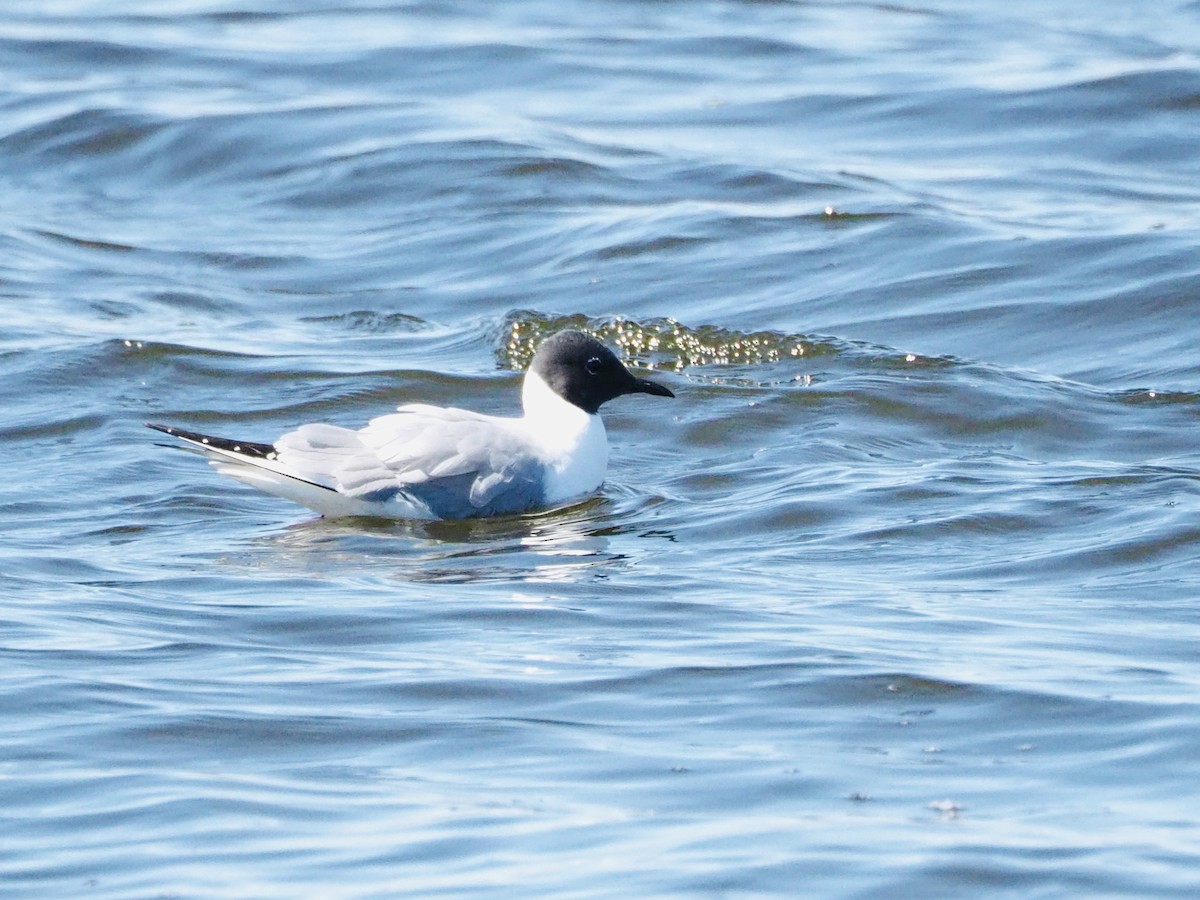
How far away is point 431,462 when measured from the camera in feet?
28.0

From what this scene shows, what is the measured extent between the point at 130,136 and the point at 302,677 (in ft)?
37.1

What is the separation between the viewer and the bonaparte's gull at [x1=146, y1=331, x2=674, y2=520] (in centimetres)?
845

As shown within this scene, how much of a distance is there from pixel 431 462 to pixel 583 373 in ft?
3.34

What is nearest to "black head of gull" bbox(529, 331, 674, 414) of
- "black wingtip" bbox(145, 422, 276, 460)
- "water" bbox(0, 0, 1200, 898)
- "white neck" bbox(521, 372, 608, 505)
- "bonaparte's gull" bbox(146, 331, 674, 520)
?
"white neck" bbox(521, 372, 608, 505)

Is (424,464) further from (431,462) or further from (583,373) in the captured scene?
(583,373)

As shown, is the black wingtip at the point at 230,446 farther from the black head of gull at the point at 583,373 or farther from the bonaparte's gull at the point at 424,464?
the black head of gull at the point at 583,373

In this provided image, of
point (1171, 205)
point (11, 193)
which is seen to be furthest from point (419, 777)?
point (11, 193)

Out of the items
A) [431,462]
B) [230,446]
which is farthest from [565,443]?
[230,446]

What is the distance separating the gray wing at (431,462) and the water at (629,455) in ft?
0.51

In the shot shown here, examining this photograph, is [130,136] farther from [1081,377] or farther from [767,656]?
[767,656]

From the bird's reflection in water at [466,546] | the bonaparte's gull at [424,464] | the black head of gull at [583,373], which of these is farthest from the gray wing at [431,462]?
the black head of gull at [583,373]

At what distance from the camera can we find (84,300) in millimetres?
12773

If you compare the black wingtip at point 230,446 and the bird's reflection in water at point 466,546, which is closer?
the bird's reflection in water at point 466,546

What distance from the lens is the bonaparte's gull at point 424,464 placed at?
8.45 meters
